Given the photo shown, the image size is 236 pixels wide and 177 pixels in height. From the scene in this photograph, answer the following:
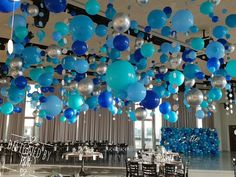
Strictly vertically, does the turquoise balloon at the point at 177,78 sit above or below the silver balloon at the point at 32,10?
below

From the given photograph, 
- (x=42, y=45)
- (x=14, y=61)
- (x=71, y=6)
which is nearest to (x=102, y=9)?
(x=71, y=6)

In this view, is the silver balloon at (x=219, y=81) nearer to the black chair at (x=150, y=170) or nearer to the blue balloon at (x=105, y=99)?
the blue balloon at (x=105, y=99)

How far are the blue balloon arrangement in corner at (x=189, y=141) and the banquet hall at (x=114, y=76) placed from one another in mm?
57

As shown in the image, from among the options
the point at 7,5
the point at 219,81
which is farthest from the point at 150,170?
the point at 7,5

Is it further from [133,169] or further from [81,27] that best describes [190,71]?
[133,169]

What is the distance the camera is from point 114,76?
3039mm

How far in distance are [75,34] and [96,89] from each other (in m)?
2.48

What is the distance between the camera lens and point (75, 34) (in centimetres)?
354

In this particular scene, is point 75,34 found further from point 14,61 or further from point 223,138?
point 223,138

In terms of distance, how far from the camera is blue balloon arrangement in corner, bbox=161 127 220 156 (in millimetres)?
14656

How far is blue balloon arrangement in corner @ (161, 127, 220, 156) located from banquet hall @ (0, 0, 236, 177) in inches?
2.2

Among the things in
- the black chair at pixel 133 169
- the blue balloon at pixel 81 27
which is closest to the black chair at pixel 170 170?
the black chair at pixel 133 169

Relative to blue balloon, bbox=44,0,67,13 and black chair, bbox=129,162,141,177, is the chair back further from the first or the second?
blue balloon, bbox=44,0,67,13

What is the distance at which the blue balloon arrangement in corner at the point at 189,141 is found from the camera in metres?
14.7
